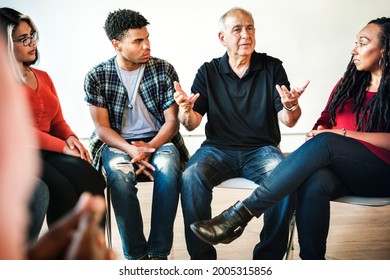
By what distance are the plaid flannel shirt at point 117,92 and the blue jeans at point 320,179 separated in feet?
1.85

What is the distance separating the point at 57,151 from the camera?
1.85m

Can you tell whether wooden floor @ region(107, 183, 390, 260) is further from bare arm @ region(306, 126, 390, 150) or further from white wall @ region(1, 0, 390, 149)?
white wall @ region(1, 0, 390, 149)

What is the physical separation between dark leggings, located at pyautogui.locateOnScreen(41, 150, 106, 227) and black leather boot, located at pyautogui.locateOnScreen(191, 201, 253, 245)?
339 mm

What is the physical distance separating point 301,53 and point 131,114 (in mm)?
2070

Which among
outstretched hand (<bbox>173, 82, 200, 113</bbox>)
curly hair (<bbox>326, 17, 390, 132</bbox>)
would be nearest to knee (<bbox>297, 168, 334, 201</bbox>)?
curly hair (<bbox>326, 17, 390, 132</bbox>)

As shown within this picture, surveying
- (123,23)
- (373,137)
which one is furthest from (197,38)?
(373,137)

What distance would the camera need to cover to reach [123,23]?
209 centimetres

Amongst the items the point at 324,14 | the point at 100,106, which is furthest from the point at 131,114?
the point at 324,14

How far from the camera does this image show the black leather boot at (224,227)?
1.70m

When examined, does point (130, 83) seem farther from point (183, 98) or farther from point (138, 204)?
point (138, 204)

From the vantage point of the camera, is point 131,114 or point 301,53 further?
point 301,53

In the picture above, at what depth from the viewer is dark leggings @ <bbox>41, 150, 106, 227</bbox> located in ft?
5.36

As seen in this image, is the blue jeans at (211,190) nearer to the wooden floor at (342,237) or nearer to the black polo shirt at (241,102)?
the black polo shirt at (241,102)
